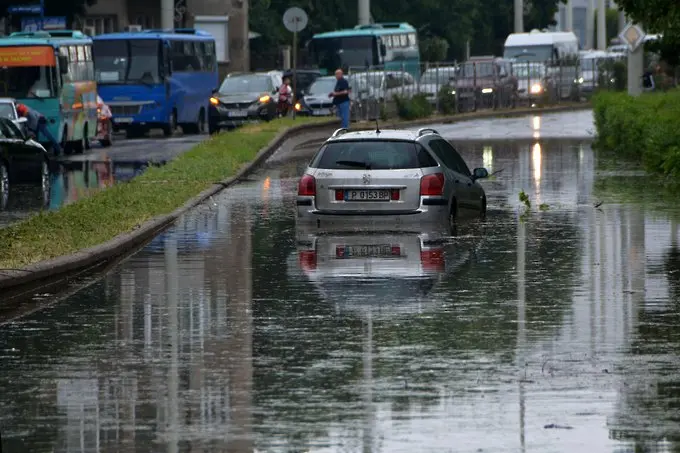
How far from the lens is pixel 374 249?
18.0 m

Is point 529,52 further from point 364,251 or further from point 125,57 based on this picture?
point 364,251

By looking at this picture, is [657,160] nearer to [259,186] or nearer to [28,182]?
[259,186]

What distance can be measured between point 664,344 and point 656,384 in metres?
1.57

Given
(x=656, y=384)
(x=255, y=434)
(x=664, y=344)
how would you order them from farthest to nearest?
(x=664, y=344), (x=656, y=384), (x=255, y=434)

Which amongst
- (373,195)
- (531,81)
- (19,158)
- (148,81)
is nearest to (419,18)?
(531,81)

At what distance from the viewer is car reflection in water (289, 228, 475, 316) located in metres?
13.9

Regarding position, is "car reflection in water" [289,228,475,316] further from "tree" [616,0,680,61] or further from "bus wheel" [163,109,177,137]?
"bus wheel" [163,109,177,137]

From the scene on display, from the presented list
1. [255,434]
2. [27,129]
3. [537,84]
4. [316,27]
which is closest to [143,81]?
[27,129]

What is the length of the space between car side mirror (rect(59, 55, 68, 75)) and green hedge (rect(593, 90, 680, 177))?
12202mm

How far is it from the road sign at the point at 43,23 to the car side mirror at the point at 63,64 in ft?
48.8

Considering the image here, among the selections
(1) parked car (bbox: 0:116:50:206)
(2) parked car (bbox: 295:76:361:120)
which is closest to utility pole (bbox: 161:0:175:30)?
(2) parked car (bbox: 295:76:361:120)

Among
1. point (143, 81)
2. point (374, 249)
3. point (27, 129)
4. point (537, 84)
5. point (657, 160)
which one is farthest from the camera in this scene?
point (537, 84)

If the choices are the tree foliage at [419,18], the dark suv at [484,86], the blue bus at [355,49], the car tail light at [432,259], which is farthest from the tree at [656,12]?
the tree foliage at [419,18]

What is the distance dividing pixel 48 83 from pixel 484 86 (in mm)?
23607
